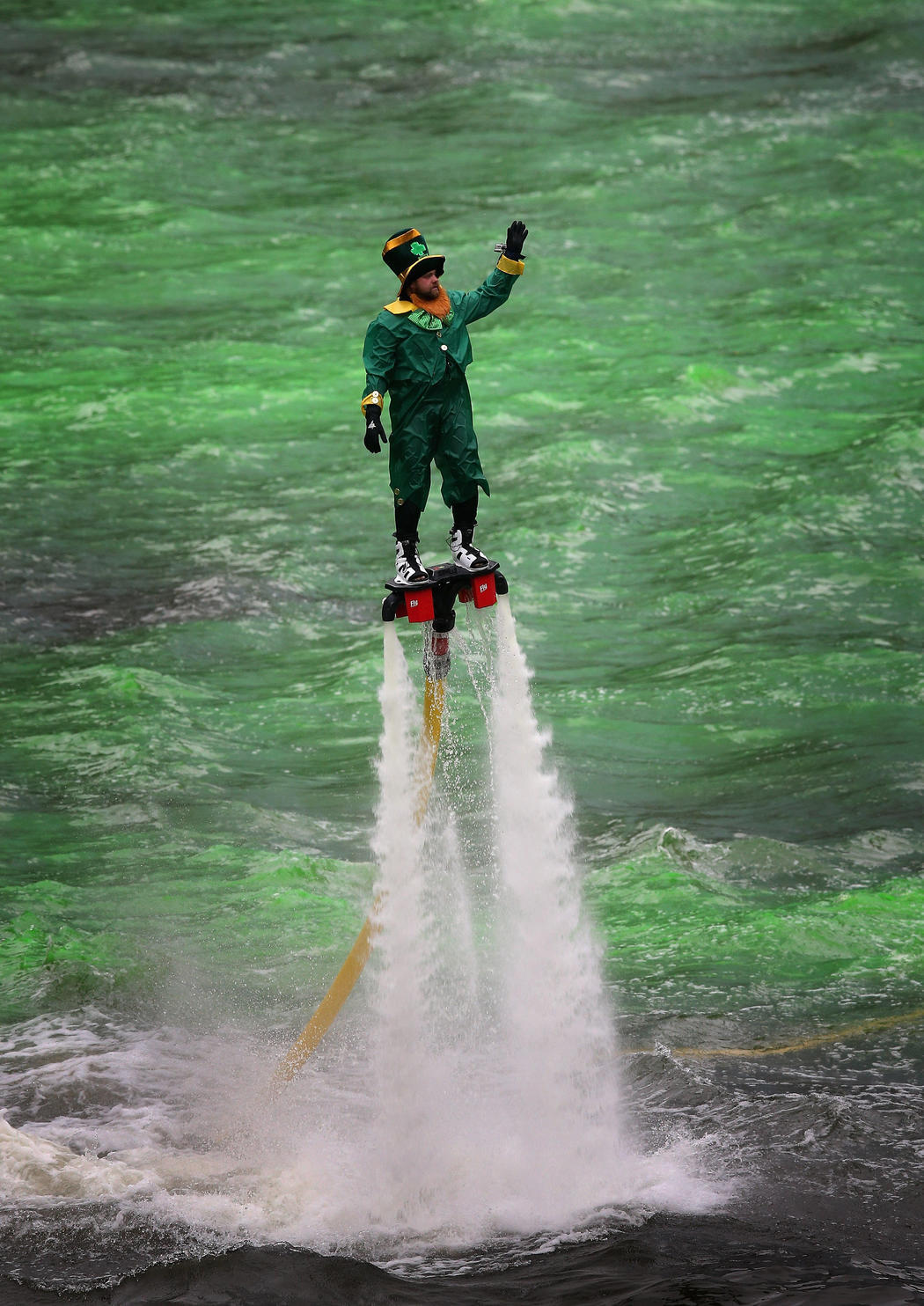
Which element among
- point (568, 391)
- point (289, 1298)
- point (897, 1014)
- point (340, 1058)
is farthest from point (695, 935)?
point (568, 391)

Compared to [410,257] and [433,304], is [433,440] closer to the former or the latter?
[433,304]

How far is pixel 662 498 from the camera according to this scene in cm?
1634

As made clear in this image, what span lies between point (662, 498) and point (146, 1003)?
8.63 m

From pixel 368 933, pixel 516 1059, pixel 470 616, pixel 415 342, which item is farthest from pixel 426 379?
pixel 516 1059

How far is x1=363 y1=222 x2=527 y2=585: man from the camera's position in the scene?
6.34 metres

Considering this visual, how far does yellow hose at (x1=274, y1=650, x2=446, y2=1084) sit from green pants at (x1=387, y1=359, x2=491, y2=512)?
2.64 feet

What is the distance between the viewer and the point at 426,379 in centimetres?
639

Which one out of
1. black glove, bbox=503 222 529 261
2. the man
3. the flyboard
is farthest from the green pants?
black glove, bbox=503 222 529 261

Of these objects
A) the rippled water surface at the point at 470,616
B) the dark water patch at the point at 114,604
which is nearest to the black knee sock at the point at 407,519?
the rippled water surface at the point at 470,616

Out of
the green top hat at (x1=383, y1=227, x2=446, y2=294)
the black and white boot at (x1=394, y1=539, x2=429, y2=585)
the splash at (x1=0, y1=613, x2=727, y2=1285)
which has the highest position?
the green top hat at (x1=383, y1=227, x2=446, y2=294)

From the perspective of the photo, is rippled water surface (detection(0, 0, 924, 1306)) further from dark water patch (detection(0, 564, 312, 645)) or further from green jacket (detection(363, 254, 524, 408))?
green jacket (detection(363, 254, 524, 408))

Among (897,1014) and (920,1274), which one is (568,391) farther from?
(920,1274)

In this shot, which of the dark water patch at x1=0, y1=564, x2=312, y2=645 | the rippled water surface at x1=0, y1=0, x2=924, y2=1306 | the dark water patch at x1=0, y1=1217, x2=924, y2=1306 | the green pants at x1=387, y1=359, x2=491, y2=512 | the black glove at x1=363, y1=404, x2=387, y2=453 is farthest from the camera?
the dark water patch at x1=0, y1=564, x2=312, y2=645

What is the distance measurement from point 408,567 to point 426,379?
28.3 inches
